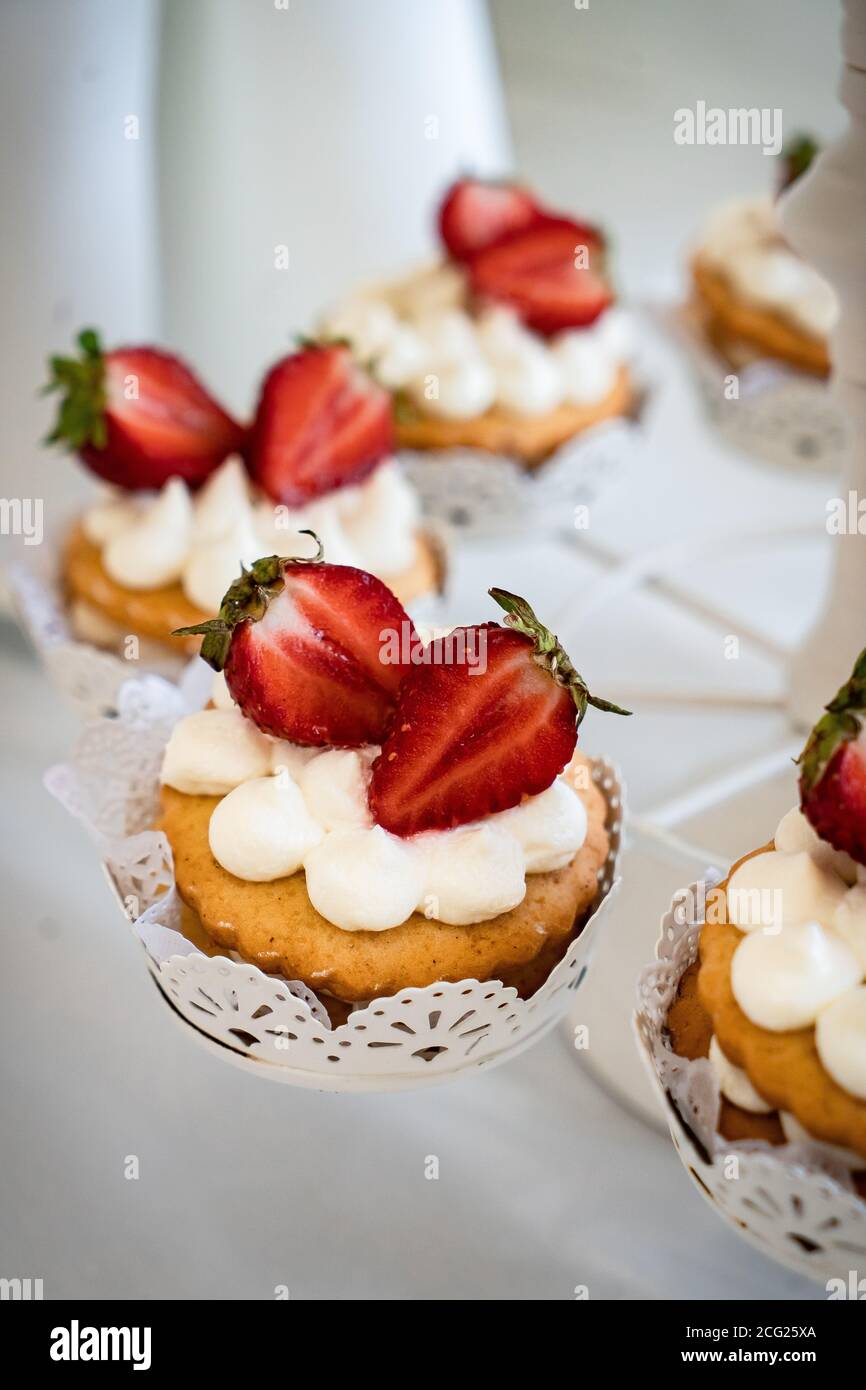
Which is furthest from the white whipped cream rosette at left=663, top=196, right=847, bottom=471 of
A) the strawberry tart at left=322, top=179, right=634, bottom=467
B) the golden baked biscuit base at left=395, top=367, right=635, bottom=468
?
the golden baked biscuit base at left=395, top=367, right=635, bottom=468

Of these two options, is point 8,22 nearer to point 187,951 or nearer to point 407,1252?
point 187,951

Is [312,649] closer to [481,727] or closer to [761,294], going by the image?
[481,727]

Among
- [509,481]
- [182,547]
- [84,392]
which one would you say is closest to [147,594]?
[182,547]

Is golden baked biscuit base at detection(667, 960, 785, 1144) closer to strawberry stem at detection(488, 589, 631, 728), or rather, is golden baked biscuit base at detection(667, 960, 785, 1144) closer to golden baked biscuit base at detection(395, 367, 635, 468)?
strawberry stem at detection(488, 589, 631, 728)

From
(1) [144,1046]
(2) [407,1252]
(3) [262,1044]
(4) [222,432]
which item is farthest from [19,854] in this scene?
(3) [262,1044]

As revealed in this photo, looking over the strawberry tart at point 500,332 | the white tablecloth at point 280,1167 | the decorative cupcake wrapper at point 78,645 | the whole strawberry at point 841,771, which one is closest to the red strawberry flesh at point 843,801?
the whole strawberry at point 841,771

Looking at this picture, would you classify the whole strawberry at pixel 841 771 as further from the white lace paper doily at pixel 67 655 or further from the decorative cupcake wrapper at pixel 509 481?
the decorative cupcake wrapper at pixel 509 481
